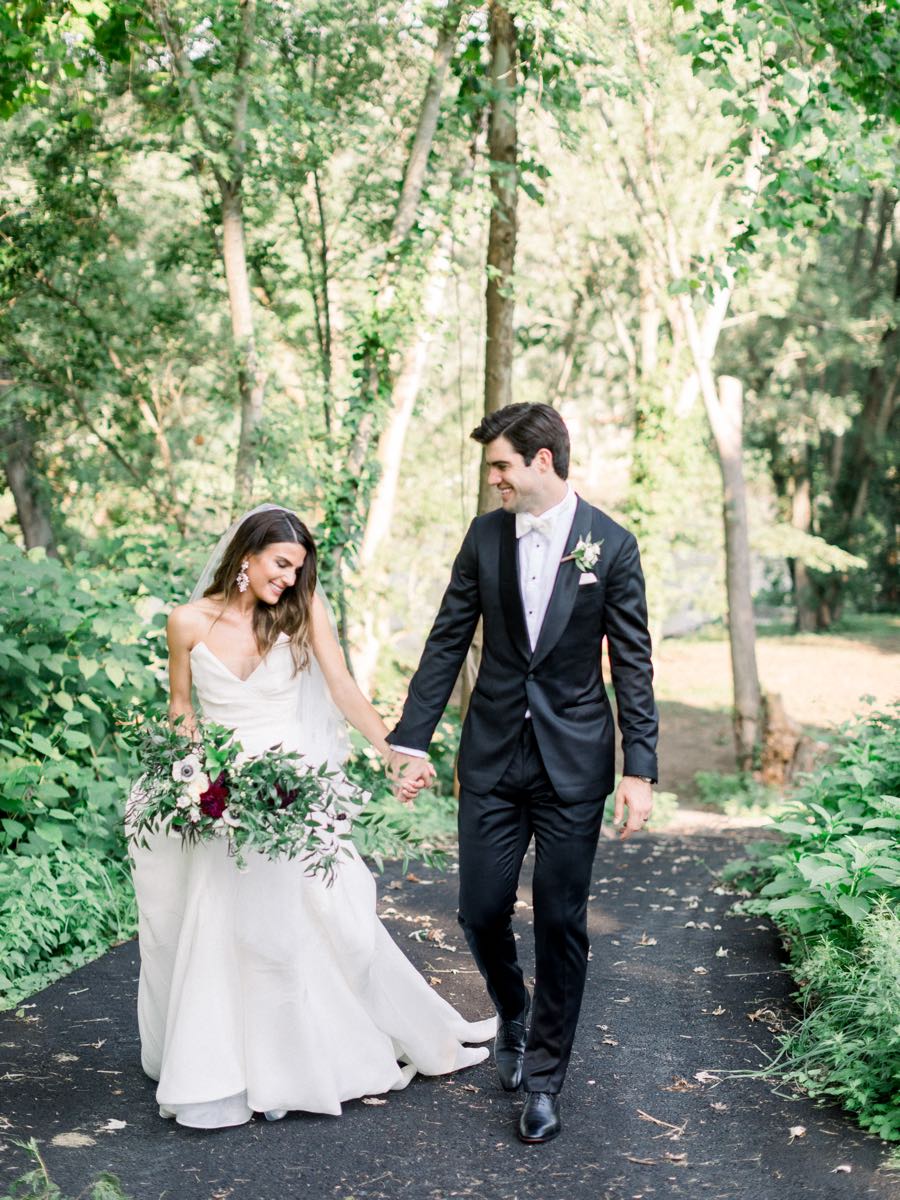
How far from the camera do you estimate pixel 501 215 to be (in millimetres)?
9906

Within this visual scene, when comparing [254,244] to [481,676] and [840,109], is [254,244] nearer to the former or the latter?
[840,109]

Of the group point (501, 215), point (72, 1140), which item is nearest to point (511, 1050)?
point (72, 1140)

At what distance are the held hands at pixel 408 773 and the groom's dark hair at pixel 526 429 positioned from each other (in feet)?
3.55

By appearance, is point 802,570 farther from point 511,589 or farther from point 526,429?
point 526,429

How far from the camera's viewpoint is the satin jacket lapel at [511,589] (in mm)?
4168

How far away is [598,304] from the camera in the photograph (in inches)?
929

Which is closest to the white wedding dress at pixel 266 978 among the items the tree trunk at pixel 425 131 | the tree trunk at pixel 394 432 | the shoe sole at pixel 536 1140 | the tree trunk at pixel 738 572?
the shoe sole at pixel 536 1140

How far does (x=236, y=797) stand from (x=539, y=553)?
4.14ft

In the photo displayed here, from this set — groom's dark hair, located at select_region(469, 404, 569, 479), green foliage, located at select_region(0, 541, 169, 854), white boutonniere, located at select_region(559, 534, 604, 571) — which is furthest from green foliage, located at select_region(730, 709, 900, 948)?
green foliage, located at select_region(0, 541, 169, 854)

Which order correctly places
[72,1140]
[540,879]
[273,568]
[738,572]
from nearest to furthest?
[72,1140] → [540,879] → [273,568] → [738,572]

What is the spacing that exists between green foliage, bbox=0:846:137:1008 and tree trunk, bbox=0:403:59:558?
20.6 feet

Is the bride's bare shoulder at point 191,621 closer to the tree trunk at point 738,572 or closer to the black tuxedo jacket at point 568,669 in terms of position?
the black tuxedo jacket at point 568,669

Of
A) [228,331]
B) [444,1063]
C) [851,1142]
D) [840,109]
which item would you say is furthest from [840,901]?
[228,331]

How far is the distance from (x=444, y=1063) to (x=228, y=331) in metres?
7.97
